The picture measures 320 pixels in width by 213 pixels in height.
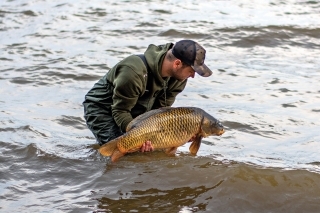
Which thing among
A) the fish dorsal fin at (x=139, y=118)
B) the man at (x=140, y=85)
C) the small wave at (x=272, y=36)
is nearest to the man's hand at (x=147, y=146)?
the man at (x=140, y=85)

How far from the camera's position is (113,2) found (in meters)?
17.1

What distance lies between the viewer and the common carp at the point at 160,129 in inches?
233

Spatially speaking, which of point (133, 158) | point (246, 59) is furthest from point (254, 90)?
point (133, 158)

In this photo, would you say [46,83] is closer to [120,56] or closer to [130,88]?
[120,56]

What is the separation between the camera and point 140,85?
6.05 m

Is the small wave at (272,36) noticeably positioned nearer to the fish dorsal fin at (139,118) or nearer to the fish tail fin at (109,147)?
the fish dorsal fin at (139,118)

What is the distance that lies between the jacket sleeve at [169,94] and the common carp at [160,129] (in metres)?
0.50

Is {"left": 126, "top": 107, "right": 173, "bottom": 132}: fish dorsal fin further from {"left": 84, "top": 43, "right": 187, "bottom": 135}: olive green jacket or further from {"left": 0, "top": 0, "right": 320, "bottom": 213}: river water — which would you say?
{"left": 0, "top": 0, "right": 320, "bottom": 213}: river water

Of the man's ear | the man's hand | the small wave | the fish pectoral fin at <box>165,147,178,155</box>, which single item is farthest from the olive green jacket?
the small wave

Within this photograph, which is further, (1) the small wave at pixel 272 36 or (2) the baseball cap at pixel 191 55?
(1) the small wave at pixel 272 36

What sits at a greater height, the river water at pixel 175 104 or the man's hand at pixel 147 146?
the man's hand at pixel 147 146

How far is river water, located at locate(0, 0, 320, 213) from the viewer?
232 inches

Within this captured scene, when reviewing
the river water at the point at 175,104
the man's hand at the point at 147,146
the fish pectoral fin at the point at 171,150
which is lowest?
the river water at the point at 175,104

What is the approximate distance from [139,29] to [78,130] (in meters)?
6.38
